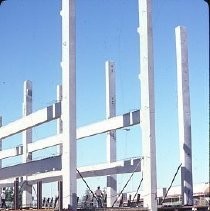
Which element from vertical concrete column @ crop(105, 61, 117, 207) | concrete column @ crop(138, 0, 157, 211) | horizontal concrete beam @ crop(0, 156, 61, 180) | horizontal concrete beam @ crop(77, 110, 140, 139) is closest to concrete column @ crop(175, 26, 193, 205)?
horizontal concrete beam @ crop(77, 110, 140, 139)

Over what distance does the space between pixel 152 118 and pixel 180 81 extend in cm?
406

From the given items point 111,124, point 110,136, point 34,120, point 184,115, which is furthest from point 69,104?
point 110,136

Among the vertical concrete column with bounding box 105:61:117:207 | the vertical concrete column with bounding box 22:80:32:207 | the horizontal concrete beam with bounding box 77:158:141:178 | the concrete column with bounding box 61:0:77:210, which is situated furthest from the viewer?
the vertical concrete column with bounding box 22:80:32:207

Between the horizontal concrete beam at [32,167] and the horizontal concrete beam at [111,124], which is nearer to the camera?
the horizontal concrete beam at [111,124]

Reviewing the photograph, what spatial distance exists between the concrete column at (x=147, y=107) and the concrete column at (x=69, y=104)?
107 inches

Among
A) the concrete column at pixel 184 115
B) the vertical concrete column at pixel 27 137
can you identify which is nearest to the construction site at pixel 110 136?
the concrete column at pixel 184 115

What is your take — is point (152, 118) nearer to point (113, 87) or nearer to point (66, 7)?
point (66, 7)

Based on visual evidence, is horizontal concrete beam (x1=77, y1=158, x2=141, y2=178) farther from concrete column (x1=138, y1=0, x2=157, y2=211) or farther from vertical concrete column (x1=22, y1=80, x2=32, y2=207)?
vertical concrete column (x1=22, y1=80, x2=32, y2=207)

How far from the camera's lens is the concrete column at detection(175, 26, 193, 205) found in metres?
21.3

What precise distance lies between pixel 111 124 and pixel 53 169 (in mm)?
3402

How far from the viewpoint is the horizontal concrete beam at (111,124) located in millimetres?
20688

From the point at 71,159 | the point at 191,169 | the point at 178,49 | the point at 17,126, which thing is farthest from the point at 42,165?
the point at 178,49

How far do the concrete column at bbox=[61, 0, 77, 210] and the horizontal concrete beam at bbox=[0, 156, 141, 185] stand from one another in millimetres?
3838

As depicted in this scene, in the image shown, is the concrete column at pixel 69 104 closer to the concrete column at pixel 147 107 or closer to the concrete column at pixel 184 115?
the concrete column at pixel 147 107
